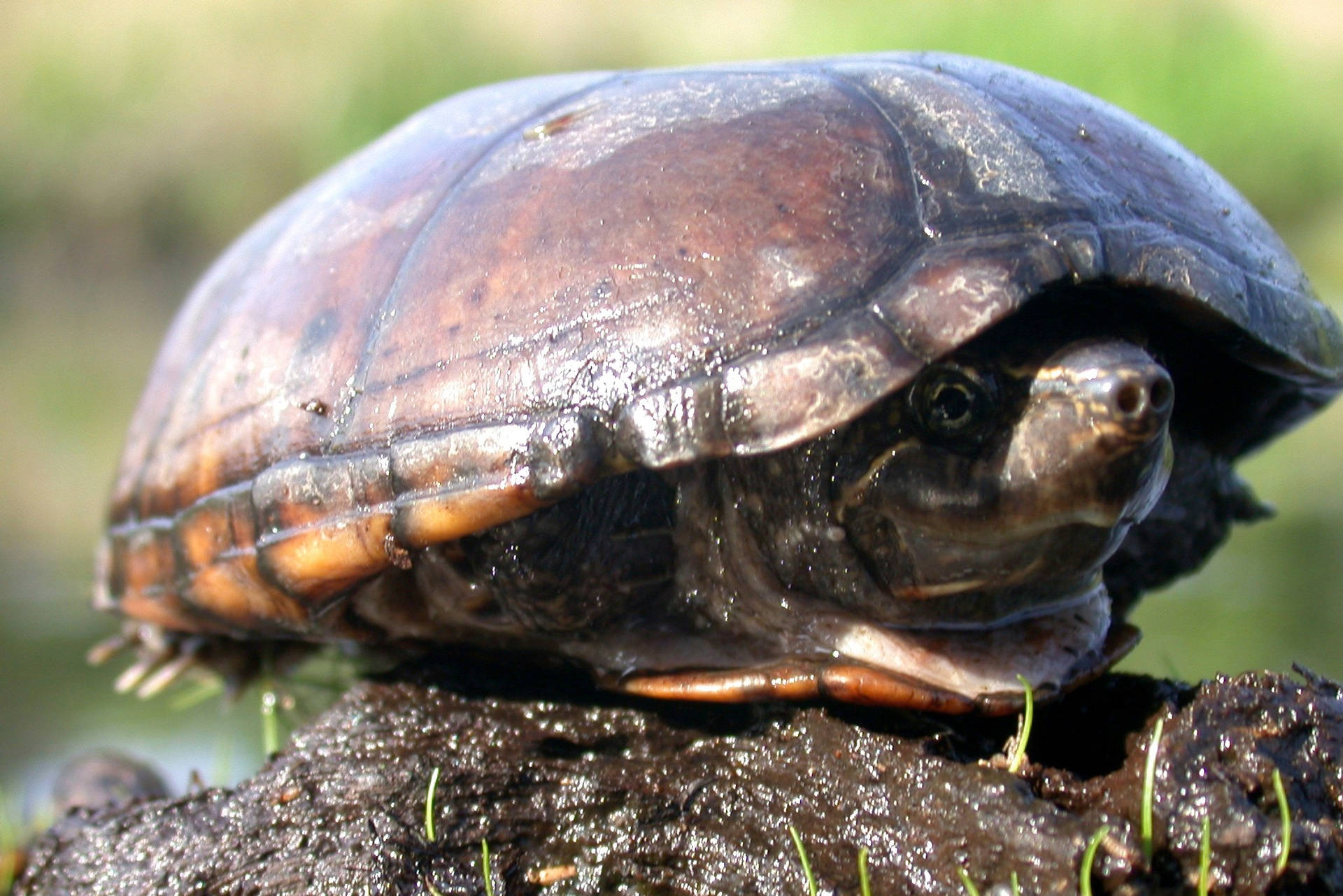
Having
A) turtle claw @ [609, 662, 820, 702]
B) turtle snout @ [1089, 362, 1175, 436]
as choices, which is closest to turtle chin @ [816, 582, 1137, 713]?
turtle claw @ [609, 662, 820, 702]

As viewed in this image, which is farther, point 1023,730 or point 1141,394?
point 1023,730

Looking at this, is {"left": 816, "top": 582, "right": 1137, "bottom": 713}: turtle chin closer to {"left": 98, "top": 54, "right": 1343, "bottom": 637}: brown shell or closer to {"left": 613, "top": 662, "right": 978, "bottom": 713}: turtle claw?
{"left": 613, "top": 662, "right": 978, "bottom": 713}: turtle claw

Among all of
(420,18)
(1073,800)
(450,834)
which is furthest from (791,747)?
(420,18)

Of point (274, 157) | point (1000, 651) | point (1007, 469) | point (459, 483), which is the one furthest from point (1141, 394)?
point (274, 157)

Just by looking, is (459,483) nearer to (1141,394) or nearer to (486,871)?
(486,871)

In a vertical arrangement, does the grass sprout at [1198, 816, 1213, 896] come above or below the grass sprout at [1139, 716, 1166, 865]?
below

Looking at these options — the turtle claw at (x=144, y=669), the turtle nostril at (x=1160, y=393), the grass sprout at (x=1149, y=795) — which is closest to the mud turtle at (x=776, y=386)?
the turtle nostril at (x=1160, y=393)

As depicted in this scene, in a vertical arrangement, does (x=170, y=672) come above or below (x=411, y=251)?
below

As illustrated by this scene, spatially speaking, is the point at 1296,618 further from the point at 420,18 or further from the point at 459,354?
the point at 420,18
